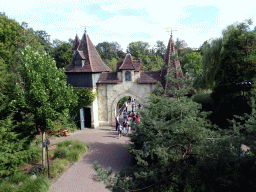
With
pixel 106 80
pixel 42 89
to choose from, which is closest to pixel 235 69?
pixel 106 80

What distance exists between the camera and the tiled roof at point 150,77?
16.4m

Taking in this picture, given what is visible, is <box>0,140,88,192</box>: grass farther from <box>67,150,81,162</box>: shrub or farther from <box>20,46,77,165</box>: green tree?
<box>20,46,77,165</box>: green tree

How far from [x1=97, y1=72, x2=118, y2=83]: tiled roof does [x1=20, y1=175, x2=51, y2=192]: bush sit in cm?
1049

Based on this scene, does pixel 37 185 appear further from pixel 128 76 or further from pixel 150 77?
pixel 150 77

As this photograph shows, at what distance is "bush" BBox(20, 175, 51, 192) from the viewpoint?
795 centimetres

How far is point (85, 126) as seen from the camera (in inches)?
731

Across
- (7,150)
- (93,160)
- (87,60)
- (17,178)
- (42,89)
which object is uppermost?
(87,60)

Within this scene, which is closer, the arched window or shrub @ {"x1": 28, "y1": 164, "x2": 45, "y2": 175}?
shrub @ {"x1": 28, "y1": 164, "x2": 45, "y2": 175}

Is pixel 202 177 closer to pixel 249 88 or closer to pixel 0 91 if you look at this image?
pixel 0 91

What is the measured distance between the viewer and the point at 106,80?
1762 centimetres

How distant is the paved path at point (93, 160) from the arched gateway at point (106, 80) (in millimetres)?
1945

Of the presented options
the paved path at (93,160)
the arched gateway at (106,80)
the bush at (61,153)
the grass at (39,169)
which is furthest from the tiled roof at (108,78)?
the bush at (61,153)

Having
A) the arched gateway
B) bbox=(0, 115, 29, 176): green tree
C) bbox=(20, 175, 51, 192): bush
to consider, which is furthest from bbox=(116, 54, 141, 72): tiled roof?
bbox=(20, 175, 51, 192): bush

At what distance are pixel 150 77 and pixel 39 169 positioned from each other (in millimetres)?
11228
